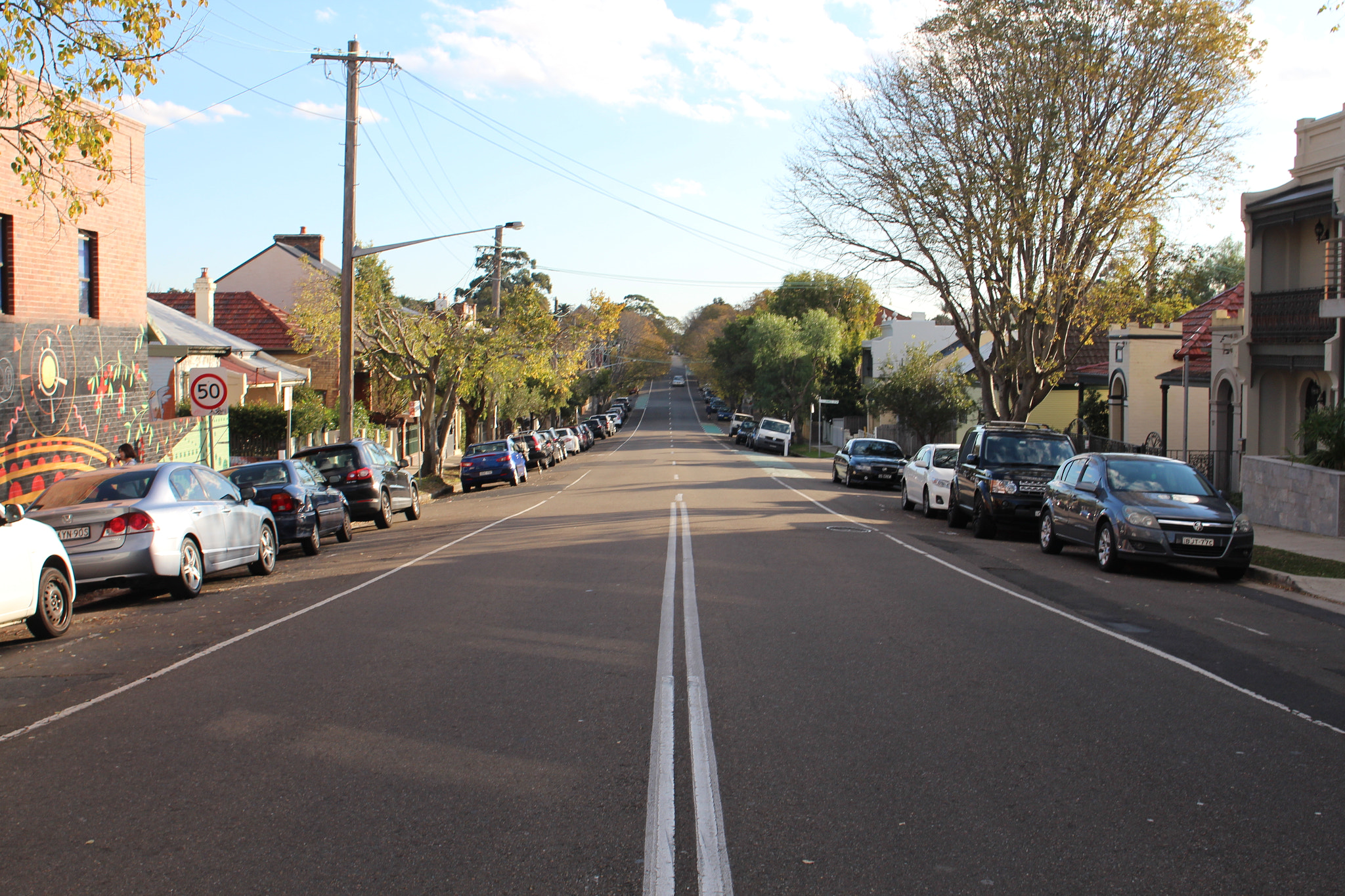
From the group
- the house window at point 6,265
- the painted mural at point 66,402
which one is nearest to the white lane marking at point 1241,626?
the painted mural at point 66,402

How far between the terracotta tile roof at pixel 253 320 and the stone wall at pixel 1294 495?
30.7m

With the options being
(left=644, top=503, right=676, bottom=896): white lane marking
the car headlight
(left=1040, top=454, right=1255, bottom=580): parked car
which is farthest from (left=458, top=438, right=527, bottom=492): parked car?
(left=644, top=503, right=676, bottom=896): white lane marking

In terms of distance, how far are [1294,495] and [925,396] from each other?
2486cm

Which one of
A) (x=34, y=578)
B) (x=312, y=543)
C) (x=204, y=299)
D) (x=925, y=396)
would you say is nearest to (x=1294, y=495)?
(x=312, y=543)

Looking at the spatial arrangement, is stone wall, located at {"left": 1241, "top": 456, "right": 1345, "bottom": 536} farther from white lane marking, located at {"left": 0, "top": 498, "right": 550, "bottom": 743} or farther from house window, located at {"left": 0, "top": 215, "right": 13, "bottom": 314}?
house window, located at {"left": 0, "top": 215, "right": 13, "bottom": 314}

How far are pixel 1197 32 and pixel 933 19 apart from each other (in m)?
5.82

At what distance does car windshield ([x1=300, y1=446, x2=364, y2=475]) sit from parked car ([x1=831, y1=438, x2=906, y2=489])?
16056 millimetres

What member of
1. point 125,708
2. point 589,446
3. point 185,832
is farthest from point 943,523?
point 589,446

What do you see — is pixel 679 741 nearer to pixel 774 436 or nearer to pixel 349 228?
pixel 349 228

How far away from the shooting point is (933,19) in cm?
2642

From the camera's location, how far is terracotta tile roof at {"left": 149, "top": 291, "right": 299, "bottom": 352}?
4041 cm

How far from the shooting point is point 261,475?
1691 centimetres

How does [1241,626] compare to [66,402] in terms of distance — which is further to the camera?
[66,402]

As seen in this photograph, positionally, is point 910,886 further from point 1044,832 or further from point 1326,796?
point 1326,796
